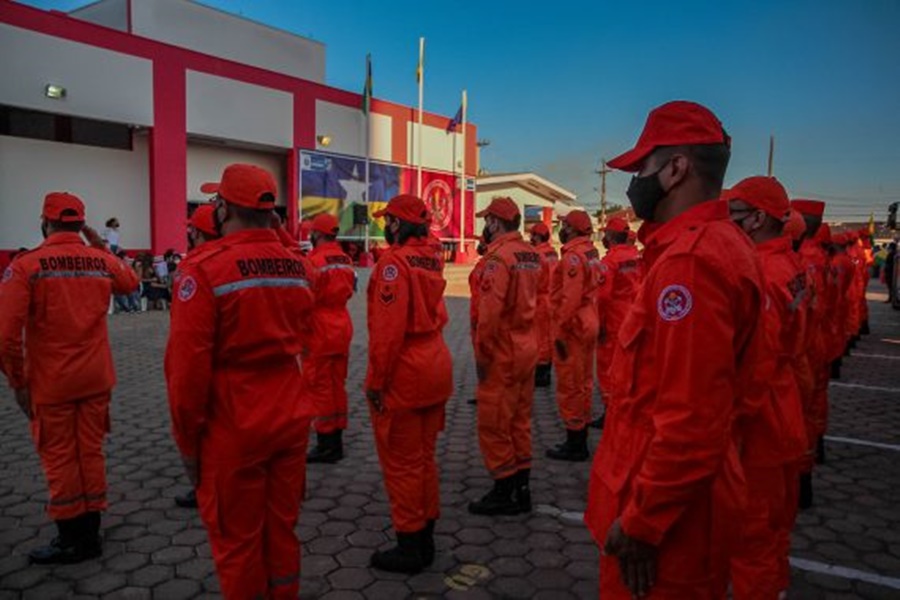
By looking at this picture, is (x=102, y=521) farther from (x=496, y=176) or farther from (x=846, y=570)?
(x=496, y=176)

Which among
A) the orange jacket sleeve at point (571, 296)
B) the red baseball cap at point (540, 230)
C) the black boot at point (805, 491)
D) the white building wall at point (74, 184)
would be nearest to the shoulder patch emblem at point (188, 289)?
the orange jacket sleeve at point (571, 296)

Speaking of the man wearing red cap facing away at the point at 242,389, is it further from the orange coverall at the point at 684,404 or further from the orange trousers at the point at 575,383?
the orange trousers at the point at 575,383

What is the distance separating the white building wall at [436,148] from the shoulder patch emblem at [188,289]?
25.9 metres

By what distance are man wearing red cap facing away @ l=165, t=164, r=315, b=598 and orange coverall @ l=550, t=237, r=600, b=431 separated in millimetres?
3471

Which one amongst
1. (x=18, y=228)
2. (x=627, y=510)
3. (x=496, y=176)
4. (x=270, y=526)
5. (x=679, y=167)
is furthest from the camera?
(x=496, y=176)

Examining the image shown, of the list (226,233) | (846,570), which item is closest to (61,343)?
(226,233)

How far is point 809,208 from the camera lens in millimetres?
5125

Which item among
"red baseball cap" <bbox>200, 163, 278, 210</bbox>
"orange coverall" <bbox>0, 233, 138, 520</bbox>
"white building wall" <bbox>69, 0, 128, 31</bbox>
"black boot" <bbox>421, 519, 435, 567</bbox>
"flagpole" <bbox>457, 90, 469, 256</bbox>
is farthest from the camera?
"flagpole" <bbox>457, 90, 469, 256</bbox>

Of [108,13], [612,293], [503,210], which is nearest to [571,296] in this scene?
[612,293]

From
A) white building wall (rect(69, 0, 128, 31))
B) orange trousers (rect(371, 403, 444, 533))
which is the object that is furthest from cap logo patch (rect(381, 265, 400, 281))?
white building wall (rect(69, 0, 128, 31))

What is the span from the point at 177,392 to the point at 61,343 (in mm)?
1798

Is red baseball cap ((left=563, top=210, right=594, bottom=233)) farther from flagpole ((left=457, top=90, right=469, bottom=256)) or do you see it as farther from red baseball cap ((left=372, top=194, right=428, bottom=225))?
flagpole ((left=457, top=90, right=469, bottom=256))

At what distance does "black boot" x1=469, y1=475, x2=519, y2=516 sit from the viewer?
448 cm

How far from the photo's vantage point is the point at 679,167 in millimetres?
1937
